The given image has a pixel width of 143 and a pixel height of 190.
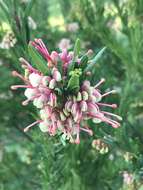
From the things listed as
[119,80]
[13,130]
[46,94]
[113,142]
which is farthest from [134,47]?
[13,130]

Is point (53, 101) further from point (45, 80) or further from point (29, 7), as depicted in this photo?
point (29, 7)

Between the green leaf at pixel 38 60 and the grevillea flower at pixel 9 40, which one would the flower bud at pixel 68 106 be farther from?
the grevillea flower at pixel 9 40

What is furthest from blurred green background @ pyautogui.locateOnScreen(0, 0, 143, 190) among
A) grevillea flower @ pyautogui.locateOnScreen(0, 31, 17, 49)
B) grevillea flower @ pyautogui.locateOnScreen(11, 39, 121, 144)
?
grevillea flower @ pyautogui.locateOnScreen(11, 39, 121, 144)

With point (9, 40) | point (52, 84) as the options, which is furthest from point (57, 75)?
point (9, 40)

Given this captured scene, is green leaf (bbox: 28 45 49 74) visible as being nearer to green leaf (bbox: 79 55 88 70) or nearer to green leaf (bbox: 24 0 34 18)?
green leaf (bbox: 79 55 88 70)

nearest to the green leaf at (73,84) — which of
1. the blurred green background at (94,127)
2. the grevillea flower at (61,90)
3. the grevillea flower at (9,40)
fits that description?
the grevillea flower at (61,90)

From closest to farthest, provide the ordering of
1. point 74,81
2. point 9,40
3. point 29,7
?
point 74,81, point 29,7, point 9,40
